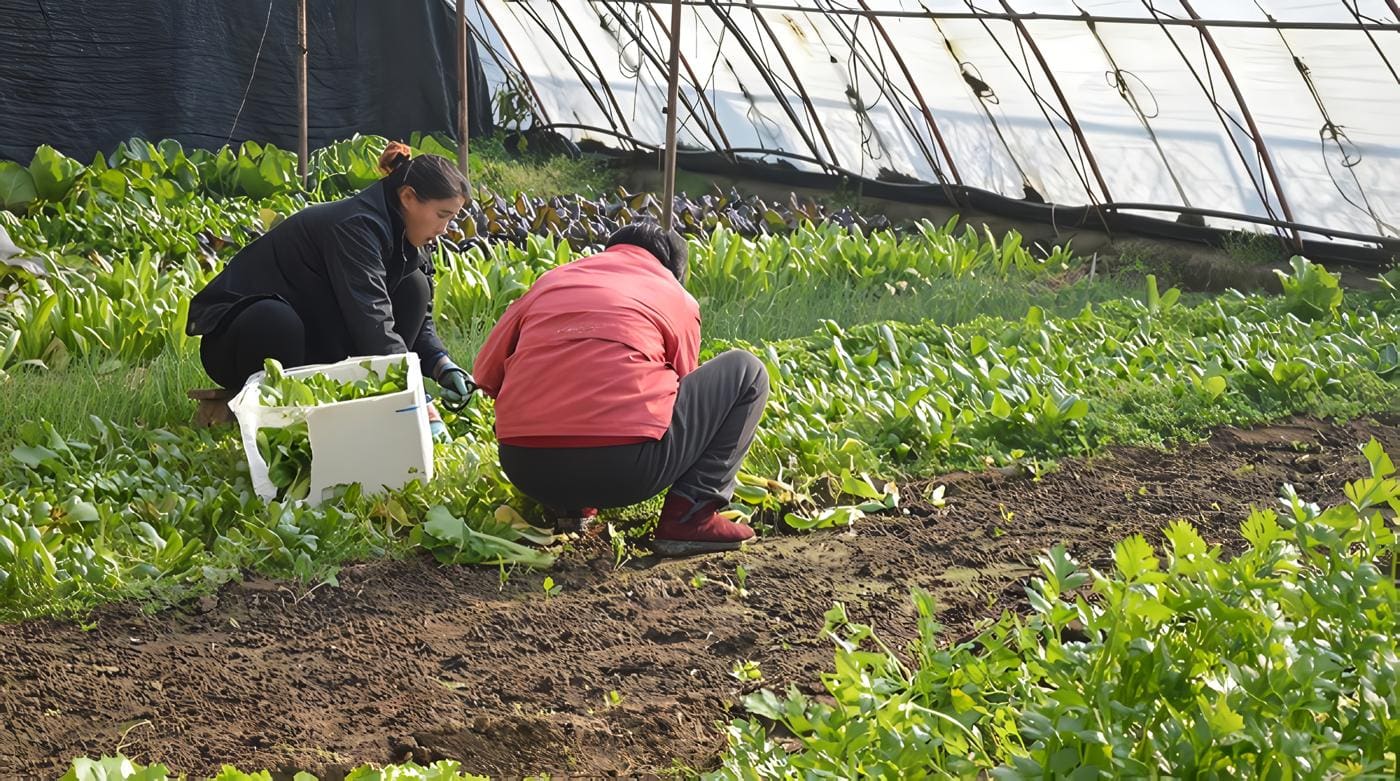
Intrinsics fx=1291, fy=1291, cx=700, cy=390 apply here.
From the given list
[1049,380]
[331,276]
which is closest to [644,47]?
[1049,380]

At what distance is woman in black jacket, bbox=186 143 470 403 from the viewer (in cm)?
393

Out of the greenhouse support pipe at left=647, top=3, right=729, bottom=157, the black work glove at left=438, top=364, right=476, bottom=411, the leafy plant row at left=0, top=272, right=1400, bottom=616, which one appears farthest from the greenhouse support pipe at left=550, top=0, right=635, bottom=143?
the black work glove at left=438, top=364, right=476, bottom=411

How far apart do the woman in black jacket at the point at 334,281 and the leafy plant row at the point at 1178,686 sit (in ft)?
7.43

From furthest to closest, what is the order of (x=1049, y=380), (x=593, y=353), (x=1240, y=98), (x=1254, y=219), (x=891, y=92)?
A: (x=891, y=92) → (x=1254, y=219) → (x=1240, y=98) → (x=1049, y=380) → (x=593, y=353)

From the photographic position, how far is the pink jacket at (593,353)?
3.22 meters

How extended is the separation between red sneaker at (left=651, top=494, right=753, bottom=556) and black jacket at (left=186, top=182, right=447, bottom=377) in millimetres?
1103

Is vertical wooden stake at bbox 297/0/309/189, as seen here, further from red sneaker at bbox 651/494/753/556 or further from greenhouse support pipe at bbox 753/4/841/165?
red sneaker at bbox 651/494/753/556

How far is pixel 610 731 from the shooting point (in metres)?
2.47

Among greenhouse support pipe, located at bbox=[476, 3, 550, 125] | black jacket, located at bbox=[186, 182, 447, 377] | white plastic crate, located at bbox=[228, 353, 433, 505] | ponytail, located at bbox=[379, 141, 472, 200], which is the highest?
ponytail, located at bbox=[379, 141, 472, 200]

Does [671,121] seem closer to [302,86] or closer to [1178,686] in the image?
[302,86]

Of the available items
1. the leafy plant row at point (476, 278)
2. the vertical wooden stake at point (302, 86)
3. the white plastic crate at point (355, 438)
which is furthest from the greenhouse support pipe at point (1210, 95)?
the white plastic crate at point (355, 438)

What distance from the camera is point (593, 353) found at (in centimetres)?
321

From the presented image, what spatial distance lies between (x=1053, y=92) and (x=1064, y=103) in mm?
136

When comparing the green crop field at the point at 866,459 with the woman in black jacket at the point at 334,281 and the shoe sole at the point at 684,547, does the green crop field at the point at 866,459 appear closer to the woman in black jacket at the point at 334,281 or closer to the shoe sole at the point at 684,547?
the shoe sole at the point at 684,547
